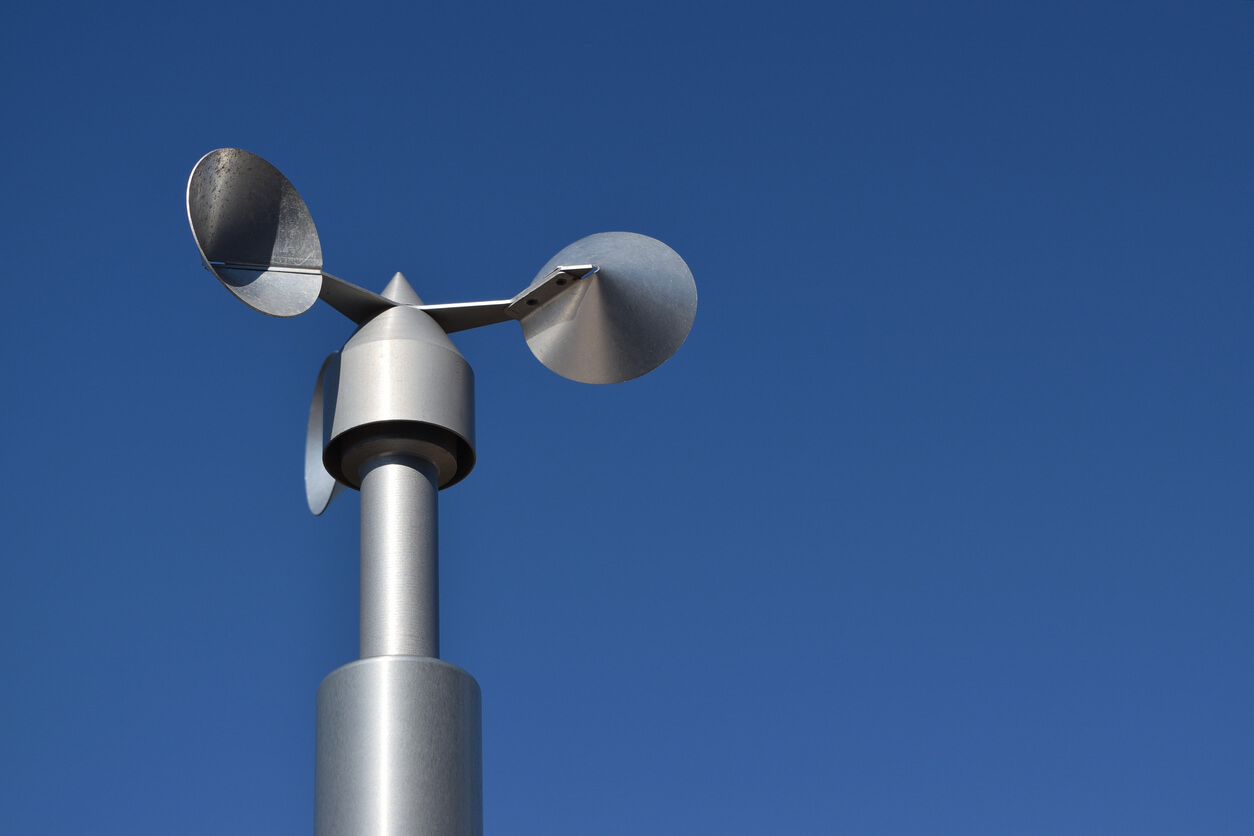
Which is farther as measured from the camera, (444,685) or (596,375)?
(596,375)

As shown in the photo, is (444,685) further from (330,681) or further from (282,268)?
(282,268)

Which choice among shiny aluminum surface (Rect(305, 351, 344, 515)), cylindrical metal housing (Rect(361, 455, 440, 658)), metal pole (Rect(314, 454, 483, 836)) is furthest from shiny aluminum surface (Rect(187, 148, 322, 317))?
metal pole (Rect(314, 454, 483, 836))

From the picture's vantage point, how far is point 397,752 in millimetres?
7199

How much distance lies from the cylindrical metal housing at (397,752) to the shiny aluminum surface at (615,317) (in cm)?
254

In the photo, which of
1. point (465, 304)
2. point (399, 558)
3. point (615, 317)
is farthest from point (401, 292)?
point (399, 558)

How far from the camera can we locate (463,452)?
28.0ft

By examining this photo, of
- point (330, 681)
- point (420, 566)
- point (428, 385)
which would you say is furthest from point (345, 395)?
point (330, 681)

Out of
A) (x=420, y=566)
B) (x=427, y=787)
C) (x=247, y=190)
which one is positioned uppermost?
(x=247, y=190)

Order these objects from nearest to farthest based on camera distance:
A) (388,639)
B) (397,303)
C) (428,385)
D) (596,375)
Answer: (388,639) < (428,385) < (397,303) < (596,375)

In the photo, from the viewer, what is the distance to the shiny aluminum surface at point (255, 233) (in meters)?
8.35

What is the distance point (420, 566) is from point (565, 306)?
7.24ft

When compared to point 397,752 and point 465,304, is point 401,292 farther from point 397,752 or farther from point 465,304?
point 397,752

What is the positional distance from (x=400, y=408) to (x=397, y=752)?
6.33 feet

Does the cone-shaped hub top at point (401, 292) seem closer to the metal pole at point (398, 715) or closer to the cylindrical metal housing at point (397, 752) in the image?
the metal pole at point (398, 715)
